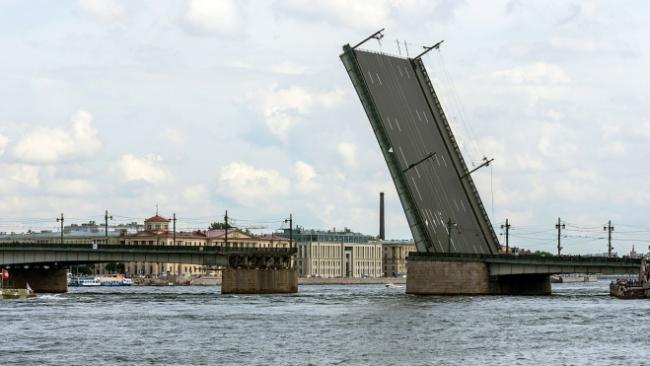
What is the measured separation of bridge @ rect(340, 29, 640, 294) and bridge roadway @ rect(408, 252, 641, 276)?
0.16ft

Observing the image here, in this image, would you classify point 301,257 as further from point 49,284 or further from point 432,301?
point 432,301

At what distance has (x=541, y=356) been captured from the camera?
37.4 meters

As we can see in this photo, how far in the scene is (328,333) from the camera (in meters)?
45.5

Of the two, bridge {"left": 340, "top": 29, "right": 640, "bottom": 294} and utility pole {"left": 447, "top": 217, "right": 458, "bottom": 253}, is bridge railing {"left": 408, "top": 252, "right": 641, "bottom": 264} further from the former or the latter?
utility pole {"left": 447, "top": 217, "right": 458, "bottom": 253}

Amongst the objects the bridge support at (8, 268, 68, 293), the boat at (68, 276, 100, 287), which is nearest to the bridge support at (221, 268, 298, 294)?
the bridge support at (8, 268, 68, 293)

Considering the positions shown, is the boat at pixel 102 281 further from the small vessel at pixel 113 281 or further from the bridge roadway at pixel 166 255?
the bridge roadway at pixel 166 255

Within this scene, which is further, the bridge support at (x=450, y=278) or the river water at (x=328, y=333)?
the bridge support at (x=450, y=278)

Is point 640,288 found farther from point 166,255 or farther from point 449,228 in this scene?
point 166,255

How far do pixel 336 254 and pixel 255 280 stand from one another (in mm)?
104633

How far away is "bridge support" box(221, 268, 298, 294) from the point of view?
82188 mm

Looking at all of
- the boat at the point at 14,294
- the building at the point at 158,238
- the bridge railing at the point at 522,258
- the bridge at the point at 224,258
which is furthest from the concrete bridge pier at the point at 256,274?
the building at the point at 158,238

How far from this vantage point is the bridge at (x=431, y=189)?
68375mm

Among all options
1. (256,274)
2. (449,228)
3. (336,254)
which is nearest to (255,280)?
(256,274)

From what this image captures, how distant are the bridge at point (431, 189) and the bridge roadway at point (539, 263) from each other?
50 mm
